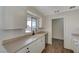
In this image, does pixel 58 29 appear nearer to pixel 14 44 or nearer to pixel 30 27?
pixel 30 27

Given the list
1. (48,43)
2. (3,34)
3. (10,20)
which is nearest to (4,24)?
(10,20)

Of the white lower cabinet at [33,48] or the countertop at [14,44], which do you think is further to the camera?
the white lower cabinet at [33,48]

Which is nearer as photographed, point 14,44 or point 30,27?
point 14,44

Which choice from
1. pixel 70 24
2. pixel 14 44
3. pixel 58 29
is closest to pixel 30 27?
pixel 70 24

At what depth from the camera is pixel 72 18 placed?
441 centimetres

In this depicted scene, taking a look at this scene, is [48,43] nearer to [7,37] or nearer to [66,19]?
[66,19]

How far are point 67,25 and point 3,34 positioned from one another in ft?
12.1

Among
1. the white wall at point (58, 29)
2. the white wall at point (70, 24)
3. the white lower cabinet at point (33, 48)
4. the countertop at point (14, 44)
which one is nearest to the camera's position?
the countertop at point (14, 44)

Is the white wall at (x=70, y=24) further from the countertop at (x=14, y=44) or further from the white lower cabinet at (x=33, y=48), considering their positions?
the countertop at (x=14, y=44)

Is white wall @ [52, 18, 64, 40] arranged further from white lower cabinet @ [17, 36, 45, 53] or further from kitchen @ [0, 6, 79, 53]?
white lower cabinet @ [17, 36, 45, 53]

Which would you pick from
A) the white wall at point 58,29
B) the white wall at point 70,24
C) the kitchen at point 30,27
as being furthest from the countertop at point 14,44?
the white wall at point 58,29

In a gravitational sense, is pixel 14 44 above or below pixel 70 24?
below

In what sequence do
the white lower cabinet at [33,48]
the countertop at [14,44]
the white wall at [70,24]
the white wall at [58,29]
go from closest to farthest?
the countertop at [14,44], the white lower cabinet at [33,48], the white wall at [70,24], the white wall at [58,29]

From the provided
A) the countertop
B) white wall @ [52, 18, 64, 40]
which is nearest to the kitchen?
the countertop
